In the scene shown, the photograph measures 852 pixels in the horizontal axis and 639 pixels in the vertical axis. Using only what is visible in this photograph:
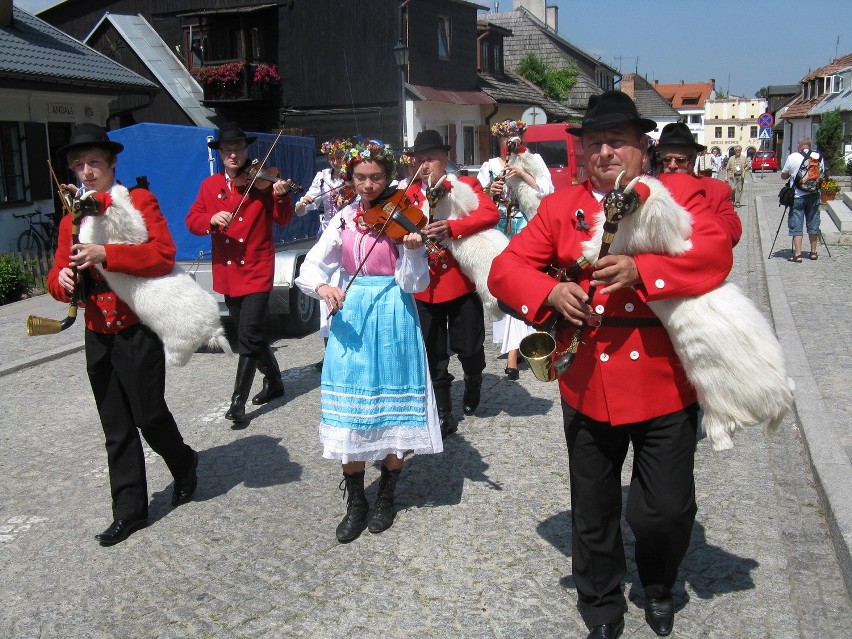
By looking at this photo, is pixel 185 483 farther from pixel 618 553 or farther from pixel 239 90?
pixel 239 90

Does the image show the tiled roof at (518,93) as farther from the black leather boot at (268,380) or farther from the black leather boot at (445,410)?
the black leather boot at (445,410)

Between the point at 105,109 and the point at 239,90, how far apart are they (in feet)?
21.7

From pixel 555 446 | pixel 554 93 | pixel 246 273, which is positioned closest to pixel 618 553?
pixel 555 446

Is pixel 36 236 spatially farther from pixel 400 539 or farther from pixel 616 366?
pixel 616 366

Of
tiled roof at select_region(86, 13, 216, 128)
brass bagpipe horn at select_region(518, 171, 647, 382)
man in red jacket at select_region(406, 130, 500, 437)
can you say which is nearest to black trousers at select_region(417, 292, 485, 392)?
man in red jacket at select_region(406, 130, 500, 437)

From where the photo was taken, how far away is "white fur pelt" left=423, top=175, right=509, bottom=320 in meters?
5.79

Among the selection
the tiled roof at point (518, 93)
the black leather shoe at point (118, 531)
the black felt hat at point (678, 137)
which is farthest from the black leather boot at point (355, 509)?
the tiled roof at point (518, 93)

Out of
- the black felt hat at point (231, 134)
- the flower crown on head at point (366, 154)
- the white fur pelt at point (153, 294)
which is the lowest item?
the white fur pelt at point (153, 294)

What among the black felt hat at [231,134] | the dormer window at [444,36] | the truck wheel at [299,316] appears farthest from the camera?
the dormer window at [444,36]

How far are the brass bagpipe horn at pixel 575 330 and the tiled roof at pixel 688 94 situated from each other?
11347cm

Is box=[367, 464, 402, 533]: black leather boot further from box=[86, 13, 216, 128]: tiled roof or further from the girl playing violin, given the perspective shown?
box=[86, 13, 216, 128]: tiled roof

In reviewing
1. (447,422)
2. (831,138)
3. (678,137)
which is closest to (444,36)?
(831,138)

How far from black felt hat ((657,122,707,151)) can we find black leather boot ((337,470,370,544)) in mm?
2817

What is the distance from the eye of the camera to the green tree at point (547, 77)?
142ft
